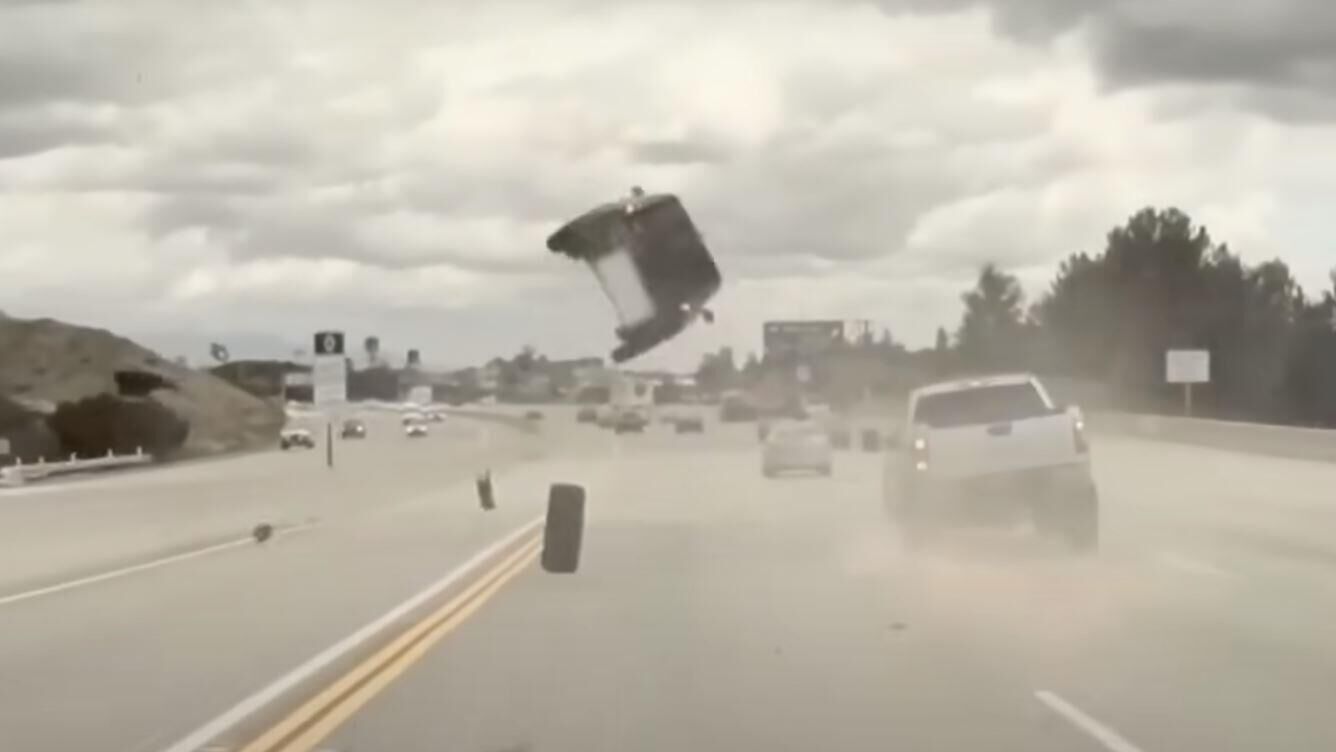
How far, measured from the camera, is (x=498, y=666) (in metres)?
14.9

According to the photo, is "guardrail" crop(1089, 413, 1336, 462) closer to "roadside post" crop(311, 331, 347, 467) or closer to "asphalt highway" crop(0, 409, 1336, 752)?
"asphalt highway" crop(0, 409, 1336, 752)

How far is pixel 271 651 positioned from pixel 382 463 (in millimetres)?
34075

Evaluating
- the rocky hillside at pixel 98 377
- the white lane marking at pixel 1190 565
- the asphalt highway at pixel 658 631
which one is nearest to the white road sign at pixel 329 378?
the asphalt highway at pixel 658 631

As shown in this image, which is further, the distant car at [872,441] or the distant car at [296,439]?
the distant car at [872,441]

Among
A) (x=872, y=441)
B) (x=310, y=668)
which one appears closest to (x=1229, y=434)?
(x=872, y=441)

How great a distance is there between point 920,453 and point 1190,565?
4266 millimetres

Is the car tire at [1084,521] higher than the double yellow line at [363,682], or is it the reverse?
the car tire at [1084,521]

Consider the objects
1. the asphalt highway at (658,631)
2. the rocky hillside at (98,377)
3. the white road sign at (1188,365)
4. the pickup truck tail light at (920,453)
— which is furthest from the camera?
the white road sign at (1188,365)

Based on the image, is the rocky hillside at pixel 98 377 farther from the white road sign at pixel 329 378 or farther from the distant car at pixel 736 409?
the white road sign at pixel 329 378

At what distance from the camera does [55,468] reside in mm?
59062

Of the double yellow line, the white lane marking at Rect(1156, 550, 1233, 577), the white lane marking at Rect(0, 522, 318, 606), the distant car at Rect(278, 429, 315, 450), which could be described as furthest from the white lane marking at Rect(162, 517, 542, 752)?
the distant car at Rect(278, 429, 315, 450)

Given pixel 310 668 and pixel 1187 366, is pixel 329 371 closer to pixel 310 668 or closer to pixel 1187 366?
pixel 310 668

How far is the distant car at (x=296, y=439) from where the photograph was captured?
6062 centimetres

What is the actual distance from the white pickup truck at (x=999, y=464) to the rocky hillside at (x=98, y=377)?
143 feet
